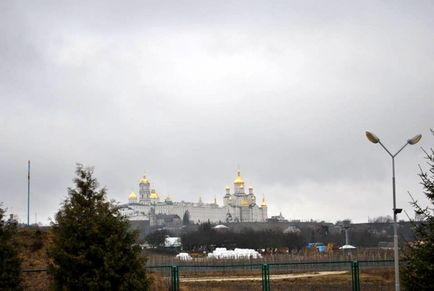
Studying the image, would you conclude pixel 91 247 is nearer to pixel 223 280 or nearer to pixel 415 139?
pixel 415 139

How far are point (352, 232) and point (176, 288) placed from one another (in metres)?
89.9

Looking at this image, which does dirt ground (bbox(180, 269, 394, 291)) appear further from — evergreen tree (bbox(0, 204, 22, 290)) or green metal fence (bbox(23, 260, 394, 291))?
evergreen tree (bbox(0, 204, 22, 290))

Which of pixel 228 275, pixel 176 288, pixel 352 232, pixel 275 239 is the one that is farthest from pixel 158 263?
pixel 352 232

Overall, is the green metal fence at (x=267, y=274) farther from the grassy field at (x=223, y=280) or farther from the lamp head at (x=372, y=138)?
the lamp head at (x=372, y=138)

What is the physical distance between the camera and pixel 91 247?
16.9 meters

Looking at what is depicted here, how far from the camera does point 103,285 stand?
16.8 metres

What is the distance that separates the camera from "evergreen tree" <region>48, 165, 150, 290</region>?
1691 cm

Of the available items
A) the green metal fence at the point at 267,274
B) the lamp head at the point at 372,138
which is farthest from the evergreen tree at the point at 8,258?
the lamp head at the point at 372,138

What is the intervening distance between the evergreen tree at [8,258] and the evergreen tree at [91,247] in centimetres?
131

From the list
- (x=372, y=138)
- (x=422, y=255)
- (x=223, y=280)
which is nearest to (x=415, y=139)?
(x=372, y=138)

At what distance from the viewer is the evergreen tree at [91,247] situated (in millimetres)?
16906

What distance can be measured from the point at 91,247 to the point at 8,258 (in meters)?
2.75

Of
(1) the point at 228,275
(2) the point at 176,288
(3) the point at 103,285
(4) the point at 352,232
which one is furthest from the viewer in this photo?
(4) the point at 352,232

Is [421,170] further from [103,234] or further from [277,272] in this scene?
[277,272]
